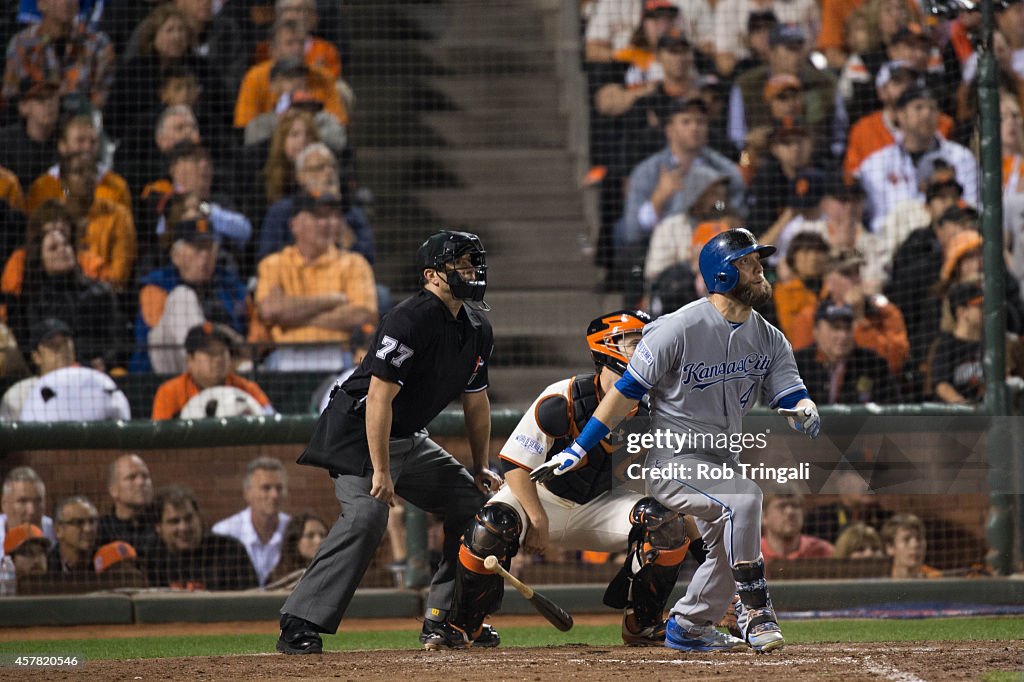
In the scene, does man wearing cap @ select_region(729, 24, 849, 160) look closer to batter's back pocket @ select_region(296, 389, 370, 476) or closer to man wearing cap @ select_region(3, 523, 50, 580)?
batter's back pocket @ select_region(296, 389, 370, 476)

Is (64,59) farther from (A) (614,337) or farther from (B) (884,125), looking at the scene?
(A) (614,337)

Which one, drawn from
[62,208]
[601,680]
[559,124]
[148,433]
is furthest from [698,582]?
[559,124]

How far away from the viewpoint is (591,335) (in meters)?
5.22

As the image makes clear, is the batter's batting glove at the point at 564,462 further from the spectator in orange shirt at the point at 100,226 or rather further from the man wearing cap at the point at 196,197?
the spectator in orange shirt at the point at 100,226

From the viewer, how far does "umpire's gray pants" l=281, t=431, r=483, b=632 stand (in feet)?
16.8

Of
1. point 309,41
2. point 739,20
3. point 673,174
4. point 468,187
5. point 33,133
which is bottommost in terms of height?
point 673,174

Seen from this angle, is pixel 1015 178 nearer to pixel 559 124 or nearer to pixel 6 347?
pixel 559 124

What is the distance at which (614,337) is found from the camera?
5148 mm

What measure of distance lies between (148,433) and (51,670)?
93.7 inches

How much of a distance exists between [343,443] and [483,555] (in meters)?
0.70

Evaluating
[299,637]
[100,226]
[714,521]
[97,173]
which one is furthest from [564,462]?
[97,173]

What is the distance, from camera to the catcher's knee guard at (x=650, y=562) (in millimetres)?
5082

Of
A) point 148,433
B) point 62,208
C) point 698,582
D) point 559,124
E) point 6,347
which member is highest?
point 559,124

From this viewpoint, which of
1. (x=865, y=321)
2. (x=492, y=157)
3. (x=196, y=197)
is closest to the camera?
(x=865, y=321)
